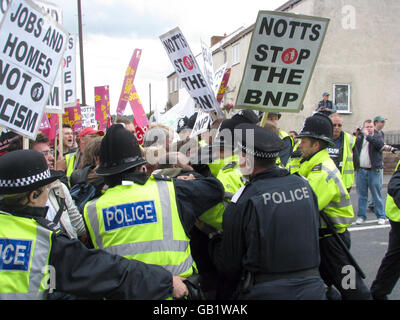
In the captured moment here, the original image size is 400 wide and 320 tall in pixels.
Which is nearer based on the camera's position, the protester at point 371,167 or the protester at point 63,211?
the protester at point 63,211

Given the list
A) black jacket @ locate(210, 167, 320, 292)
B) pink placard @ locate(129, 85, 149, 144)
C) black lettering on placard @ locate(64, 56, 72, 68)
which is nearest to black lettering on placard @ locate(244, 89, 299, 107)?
black jacket @ locate(210, 167, 320, 292)

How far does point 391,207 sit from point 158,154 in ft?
8.61

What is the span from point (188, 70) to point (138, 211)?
244 cm

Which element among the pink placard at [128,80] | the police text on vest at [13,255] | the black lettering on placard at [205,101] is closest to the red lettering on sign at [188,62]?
the black lettering on placard at [205,101]

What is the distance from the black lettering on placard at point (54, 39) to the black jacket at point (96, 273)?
199cm

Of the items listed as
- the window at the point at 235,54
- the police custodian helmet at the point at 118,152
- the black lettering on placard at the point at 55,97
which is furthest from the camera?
the window at the point at 235,54

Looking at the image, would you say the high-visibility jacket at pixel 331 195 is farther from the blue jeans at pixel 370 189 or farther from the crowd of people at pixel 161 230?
the blue jeans at pixel 370 189

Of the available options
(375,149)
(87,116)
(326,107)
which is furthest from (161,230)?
(87,116)

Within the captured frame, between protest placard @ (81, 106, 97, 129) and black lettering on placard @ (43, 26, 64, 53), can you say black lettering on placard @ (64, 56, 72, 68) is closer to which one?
black lettering on placard @ (43, 26, 64, 53)

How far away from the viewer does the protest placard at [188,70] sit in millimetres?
4152

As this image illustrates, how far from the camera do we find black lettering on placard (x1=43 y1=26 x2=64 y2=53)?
11.5ft
